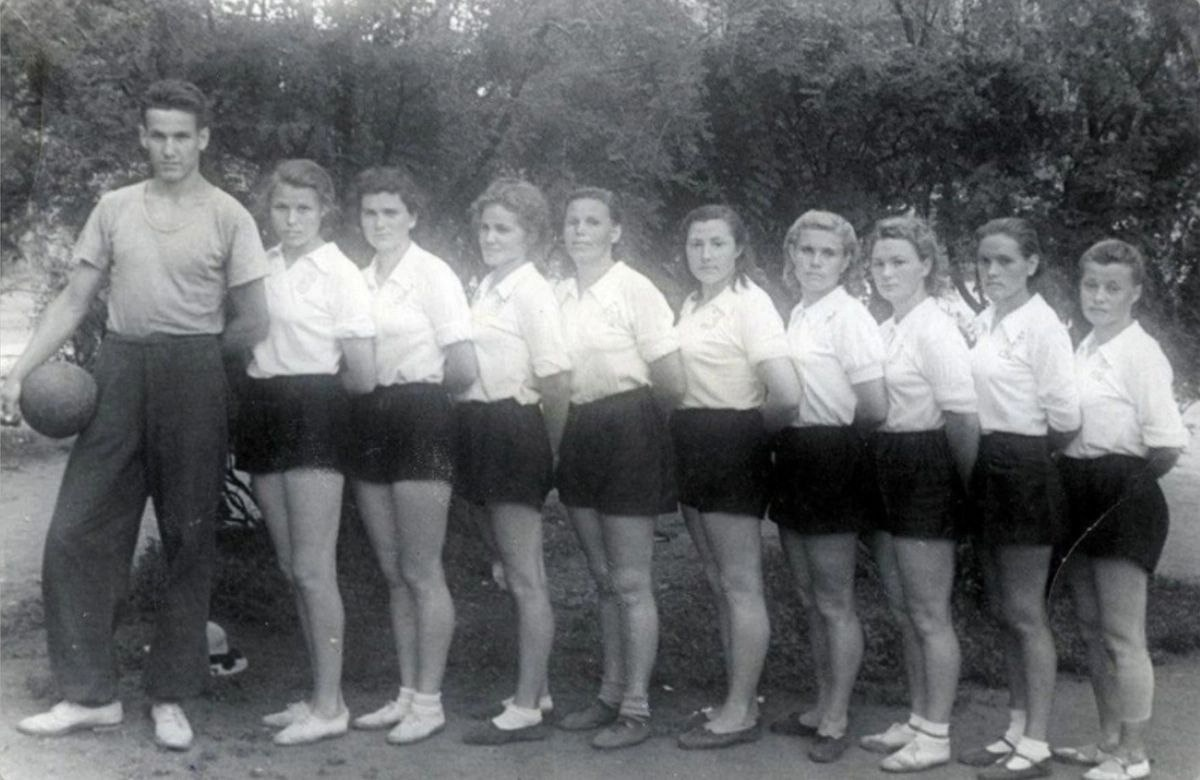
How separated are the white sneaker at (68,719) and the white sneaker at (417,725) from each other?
3.19 ft

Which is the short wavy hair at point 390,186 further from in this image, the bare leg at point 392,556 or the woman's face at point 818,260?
the woman's face at point 818,260

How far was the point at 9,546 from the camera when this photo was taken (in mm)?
6824

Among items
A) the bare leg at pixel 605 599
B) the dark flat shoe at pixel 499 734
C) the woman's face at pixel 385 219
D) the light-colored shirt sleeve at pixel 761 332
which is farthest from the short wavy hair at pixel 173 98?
the dark flat shoe at pixel 499 734

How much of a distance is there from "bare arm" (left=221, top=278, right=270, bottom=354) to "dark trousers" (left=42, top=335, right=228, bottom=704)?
90 millimetres

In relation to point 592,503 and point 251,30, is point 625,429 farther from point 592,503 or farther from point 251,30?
point 251,30

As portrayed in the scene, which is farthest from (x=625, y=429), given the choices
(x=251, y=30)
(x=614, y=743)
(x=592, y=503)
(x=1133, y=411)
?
(x=251, y=30)

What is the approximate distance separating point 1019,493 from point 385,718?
2390mm

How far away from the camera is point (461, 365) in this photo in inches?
179

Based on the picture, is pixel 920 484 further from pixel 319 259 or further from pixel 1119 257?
pixel 319 259

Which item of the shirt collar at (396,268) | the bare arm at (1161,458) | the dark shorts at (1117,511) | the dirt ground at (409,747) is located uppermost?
the shirt collar at (396,268)

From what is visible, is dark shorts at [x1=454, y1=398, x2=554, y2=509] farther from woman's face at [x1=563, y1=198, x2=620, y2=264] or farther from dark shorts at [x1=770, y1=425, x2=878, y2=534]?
dark shorts at [x1=770, y1=425, x2=878, y2=534]

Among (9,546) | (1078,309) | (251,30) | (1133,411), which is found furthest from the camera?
(9,546)

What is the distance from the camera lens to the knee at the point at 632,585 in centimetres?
468

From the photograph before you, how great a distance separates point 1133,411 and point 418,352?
8.13 ft
